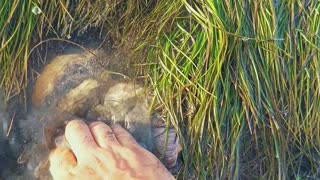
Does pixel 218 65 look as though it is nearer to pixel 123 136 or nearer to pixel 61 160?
pixel 123 136

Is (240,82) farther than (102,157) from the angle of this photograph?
Yes

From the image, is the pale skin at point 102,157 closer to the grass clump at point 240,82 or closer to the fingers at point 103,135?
the fingers at point 103,135

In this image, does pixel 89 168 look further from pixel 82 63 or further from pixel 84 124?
pixel 82 63

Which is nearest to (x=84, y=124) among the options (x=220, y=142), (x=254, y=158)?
(x=220, y=142)

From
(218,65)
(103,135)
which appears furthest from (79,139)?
(218,65)

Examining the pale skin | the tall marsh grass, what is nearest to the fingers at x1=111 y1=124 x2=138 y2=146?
the pale skin
